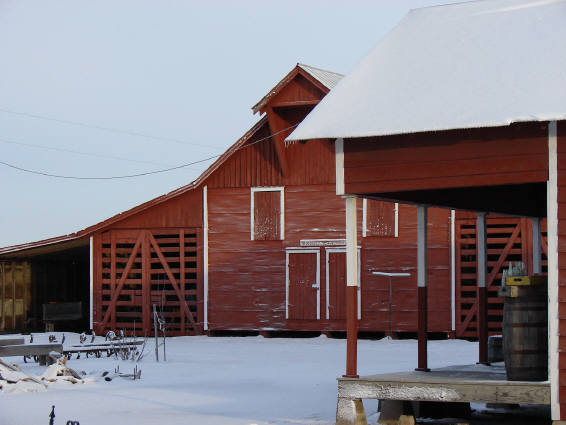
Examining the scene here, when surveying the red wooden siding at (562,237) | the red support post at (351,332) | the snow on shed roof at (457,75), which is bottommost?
the red support post at (351,332)

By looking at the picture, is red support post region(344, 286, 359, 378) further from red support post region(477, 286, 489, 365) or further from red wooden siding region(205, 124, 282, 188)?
red wooden siding region(205, 124, 282, 188)

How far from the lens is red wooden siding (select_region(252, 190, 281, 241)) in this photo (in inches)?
1049

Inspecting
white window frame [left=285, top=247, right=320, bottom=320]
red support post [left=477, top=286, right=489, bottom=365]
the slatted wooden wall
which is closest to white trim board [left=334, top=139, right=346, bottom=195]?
red support post [left=477, top=286, right=489, bottom=365]

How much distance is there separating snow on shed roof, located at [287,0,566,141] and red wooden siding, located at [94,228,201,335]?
15.2 meters

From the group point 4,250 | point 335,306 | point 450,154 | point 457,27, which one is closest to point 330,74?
point 335,306

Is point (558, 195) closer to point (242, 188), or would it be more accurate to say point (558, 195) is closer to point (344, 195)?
point (344, 195)

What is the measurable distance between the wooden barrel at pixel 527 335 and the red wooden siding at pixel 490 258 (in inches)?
524

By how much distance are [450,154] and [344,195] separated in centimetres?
137

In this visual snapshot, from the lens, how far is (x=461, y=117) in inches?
432

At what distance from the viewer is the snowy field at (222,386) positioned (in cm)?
1273

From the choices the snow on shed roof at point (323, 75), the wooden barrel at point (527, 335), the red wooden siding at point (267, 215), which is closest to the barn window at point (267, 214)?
the red wooden siding at point (267, 215)

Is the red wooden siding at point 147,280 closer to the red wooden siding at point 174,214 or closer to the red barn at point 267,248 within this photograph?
the red barn at point 267,248

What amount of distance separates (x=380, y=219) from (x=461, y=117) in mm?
14783

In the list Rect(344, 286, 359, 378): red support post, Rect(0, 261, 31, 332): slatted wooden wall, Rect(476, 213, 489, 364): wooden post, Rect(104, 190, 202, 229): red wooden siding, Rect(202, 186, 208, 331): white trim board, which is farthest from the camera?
Rect(0, 261, 31, 332): slatted wooden wall
